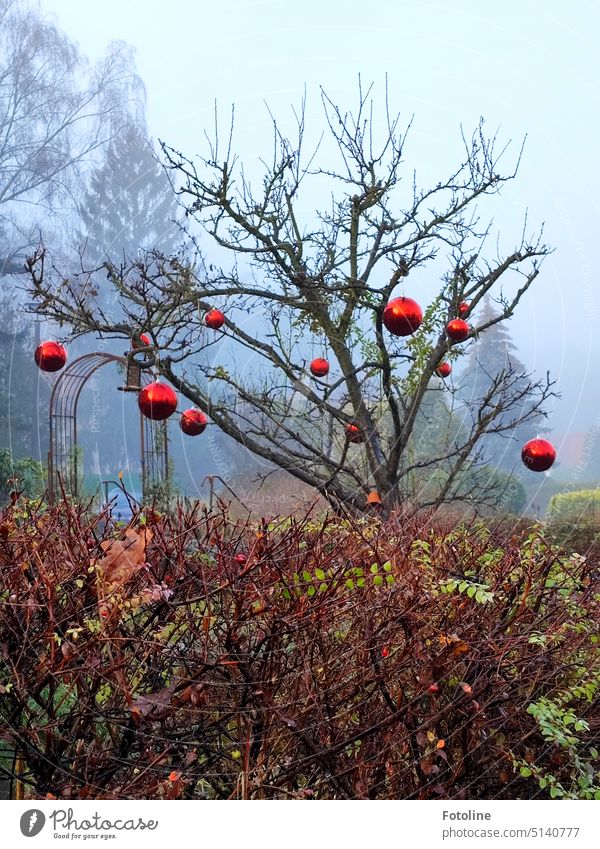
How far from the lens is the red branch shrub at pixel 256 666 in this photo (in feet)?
5.78

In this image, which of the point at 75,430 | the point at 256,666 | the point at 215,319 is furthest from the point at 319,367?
the point at 256,666

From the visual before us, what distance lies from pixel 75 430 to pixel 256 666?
3.20m

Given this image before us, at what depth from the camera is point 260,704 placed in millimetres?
1817

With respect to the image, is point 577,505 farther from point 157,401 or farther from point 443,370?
point 157,401

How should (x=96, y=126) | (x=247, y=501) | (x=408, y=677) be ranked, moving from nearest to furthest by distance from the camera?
(x=408, y=677), (x=247, y=501), (x=96, y=126)

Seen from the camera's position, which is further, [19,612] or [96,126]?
[96,126]

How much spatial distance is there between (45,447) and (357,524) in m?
4.69

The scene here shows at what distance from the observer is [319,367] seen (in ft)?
12.1

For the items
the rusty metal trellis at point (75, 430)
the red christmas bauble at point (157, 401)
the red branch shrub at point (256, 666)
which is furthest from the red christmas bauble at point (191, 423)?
the rusty metal trellis at point (75, 430)

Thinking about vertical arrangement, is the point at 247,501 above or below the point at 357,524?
above

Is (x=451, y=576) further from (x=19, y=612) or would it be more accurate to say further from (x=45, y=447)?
(x=45, y=447)

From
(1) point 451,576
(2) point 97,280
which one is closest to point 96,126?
(2) point 97,280

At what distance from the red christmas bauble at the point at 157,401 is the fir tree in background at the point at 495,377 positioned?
163 cm
